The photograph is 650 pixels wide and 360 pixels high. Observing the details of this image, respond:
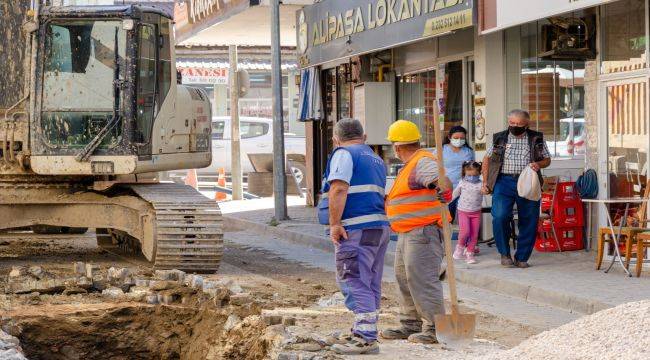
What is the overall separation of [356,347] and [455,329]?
776 mm

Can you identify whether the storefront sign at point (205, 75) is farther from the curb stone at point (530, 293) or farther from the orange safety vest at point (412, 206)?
the orange safety vest at point (412, 206)

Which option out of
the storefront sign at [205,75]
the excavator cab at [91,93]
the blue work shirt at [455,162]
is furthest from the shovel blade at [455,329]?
the storefront sign at [205,75]

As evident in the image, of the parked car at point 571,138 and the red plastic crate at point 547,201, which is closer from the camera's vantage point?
the red plastic crate at point 547,201

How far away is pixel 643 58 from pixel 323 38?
31.2ft

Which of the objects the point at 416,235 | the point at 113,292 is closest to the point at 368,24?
the point at 113,292

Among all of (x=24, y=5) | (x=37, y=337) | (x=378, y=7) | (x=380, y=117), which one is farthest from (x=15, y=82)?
(x=380, y=117)

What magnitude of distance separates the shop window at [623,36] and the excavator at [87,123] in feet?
16.5

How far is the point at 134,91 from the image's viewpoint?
1530 centimetres

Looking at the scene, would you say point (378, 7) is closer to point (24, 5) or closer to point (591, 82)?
point (591, 82)

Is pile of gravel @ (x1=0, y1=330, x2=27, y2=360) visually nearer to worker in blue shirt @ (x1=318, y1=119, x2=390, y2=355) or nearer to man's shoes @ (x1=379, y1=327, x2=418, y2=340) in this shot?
worker in blue shirt @ (x1=318, y1=119, x2=390, y2=355)

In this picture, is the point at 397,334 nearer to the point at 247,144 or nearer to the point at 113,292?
the point at 113,292

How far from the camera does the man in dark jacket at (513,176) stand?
47.7 feet

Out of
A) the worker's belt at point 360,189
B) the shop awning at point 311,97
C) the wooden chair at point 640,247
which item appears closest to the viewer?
the worker's belt at point 360,189

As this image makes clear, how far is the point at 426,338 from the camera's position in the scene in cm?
955
